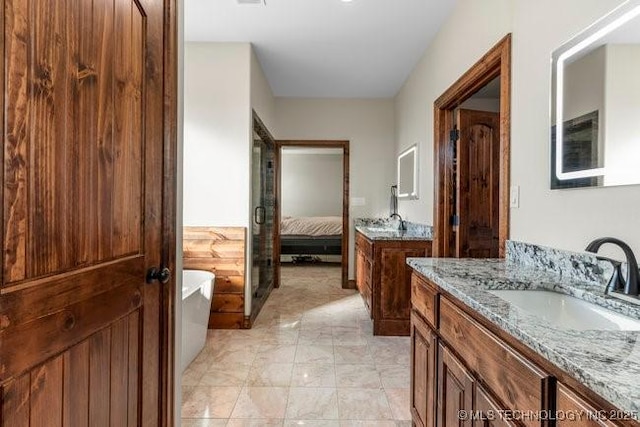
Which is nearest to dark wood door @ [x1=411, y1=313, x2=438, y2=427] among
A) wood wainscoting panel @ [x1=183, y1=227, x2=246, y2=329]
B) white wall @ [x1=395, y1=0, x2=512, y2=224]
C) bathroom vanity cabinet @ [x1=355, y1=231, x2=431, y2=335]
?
bathroom vanity cabinet @ [x1=355, y1=231, x2=431, y2=335]

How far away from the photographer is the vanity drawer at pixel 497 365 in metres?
0.71

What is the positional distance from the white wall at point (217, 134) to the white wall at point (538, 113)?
181 centimetres

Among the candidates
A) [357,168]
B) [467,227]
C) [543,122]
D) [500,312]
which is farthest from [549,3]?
[357,168]

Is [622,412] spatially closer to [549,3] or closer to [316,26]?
[549,3]

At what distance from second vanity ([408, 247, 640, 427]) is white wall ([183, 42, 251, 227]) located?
193 centimetres

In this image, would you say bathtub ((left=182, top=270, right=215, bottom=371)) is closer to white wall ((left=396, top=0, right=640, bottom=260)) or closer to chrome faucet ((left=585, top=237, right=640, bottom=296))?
white wall ((left=396, top=0, right=640, bottom=260))

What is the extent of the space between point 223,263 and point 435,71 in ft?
8.31

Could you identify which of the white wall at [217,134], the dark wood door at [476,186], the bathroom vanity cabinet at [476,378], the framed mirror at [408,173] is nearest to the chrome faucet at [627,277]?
the bathroom vanity cabinet at [476,378]

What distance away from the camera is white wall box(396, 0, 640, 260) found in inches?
44.7

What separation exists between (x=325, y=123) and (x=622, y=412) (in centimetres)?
428

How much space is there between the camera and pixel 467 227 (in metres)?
2.66

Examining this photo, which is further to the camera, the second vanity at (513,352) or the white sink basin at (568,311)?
the white sink basin at (568,311)

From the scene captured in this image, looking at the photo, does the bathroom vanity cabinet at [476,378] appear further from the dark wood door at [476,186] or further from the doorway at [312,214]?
the doorway at [312,214]

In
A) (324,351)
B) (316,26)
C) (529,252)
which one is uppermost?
(316,26)
